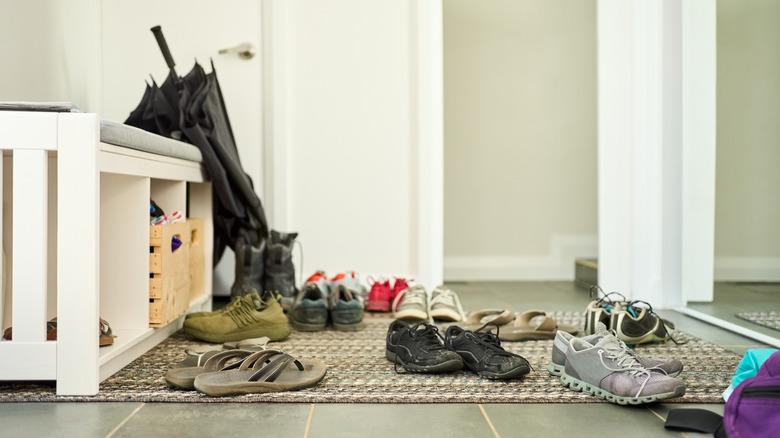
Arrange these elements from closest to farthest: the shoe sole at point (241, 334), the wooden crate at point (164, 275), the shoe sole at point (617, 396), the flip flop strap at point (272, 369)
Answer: the shoe sole at point (617, 396), the flip flop strap at point (272, 369), the wooden crate at point (164, 275), the shoe sole at point (241, 334)

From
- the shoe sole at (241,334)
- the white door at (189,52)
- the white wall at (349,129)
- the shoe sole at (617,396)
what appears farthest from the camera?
the white wall at (349,129)

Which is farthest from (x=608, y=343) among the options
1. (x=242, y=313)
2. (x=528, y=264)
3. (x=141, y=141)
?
(x=528, y=264)

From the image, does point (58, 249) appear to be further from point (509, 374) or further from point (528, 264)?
point (528, 264)

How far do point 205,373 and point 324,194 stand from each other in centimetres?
159

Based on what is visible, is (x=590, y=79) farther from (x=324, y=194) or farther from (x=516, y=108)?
(x=324, y=194)

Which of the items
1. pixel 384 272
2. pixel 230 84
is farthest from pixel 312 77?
pixel 384 272

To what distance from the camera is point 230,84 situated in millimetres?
2877

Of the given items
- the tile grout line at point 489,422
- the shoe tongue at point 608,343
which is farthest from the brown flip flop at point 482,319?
the tile grout line at point 489,422

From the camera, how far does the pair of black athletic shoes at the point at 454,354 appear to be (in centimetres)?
152

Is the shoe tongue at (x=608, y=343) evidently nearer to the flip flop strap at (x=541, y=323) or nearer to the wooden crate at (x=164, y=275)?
the flip flop strap at (x=541, y=323)

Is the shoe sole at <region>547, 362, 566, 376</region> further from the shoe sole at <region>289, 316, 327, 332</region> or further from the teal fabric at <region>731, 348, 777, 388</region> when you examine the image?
the shoe sole at <region>289, 316, 327, 332</region>

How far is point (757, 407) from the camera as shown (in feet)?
3.42

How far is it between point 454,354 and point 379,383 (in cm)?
20

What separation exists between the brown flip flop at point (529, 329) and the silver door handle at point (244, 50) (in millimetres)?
1590
